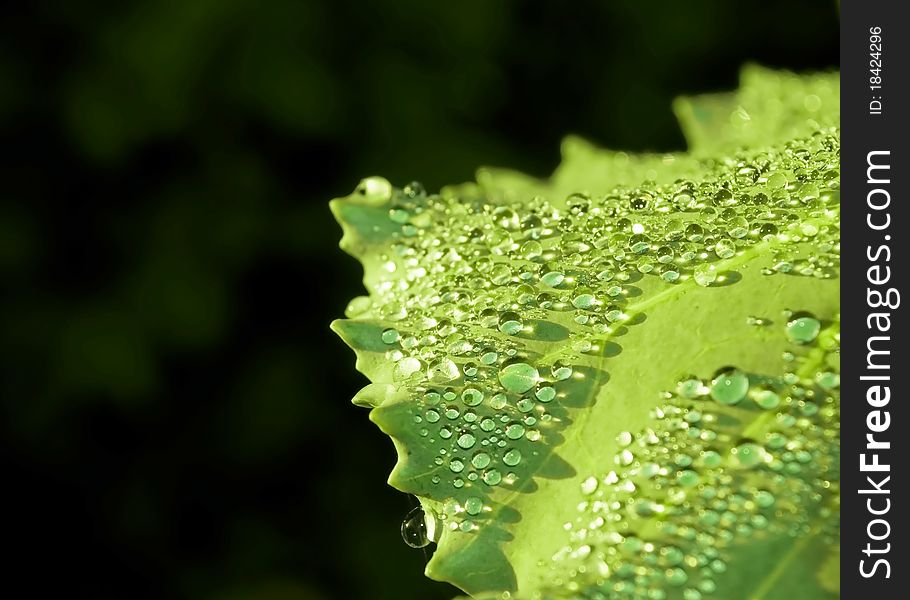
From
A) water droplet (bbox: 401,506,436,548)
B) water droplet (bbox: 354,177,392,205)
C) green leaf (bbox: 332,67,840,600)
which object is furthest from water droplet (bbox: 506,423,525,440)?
water droplet (bbox: 354,177,392,205)

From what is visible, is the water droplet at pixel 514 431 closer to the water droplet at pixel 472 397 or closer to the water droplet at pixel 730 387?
the water droplet at pixel 472 397

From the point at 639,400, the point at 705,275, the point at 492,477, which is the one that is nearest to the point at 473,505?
the point at 492,477

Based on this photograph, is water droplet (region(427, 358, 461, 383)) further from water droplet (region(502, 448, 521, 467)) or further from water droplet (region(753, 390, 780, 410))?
water droplet (region(753, 390, 780, 410))

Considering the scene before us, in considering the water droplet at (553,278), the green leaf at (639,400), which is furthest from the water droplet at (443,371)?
the water droplet at (553,278)

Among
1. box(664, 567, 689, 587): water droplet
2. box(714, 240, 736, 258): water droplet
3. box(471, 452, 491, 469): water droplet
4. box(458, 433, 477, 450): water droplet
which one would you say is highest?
box(714, 240, 736, 258): water droplet

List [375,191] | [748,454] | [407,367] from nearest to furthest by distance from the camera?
[748,454] → [407,367] → [375,191]

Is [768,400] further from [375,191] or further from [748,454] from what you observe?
[375,191]

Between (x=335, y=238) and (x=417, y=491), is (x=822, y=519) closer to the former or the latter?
(x=417, y=491)
